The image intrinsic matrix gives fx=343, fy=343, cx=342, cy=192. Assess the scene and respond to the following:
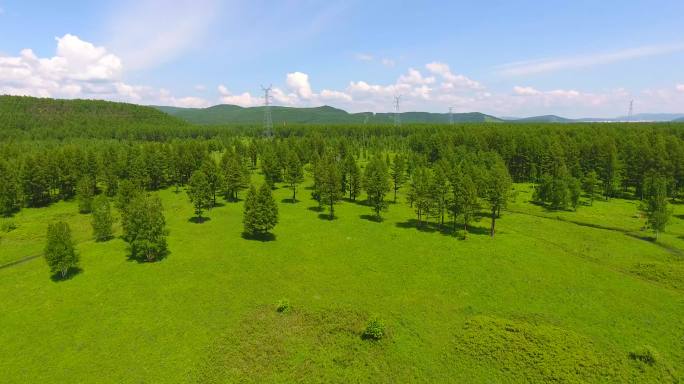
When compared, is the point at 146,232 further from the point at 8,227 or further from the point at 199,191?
the point at 8,227

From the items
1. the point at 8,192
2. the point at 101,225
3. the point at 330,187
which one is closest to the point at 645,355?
the point at 330,187

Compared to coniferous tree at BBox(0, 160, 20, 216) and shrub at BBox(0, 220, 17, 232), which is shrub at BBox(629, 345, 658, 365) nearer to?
shrub at BBox(0, 220, 17, 232)

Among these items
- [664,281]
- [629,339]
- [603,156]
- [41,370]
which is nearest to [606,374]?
[629,339]

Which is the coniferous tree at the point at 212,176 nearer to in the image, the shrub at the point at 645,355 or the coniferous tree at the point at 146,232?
the coniferous tree at the point at 146,232

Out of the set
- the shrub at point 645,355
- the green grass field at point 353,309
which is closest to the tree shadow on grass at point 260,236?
the green grass field at point 353,309

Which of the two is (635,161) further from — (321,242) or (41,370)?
(41,370)

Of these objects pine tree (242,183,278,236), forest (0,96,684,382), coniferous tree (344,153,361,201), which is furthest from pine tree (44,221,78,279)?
coniferous tree (344,153,361,201)
